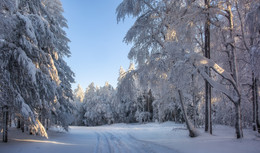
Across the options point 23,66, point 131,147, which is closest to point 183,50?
point 131,147

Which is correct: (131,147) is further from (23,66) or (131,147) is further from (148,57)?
(23,66)

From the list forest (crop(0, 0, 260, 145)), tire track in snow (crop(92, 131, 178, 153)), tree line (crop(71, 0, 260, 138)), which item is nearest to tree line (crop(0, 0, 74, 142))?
forest (crop(0, 0, 260, 145))

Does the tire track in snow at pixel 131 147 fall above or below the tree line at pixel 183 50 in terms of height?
below

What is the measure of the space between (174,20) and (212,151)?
6.77 meters

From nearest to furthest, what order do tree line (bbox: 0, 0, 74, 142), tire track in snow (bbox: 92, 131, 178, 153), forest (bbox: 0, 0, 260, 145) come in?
1. tree line (bbox: 0, 0, 74, 142)
2. forest (bbox: 0, 0, 260, 145)
3. tire track in snow (bbox: 92, 131, 178, 153)

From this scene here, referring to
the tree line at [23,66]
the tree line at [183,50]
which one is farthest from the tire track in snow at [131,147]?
the tree line at [23,66]

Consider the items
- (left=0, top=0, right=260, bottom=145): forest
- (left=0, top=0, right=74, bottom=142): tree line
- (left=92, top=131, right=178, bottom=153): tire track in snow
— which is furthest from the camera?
(left=92, top=131, right=178, bottom=153): tire track in snow

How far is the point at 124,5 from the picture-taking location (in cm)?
1121

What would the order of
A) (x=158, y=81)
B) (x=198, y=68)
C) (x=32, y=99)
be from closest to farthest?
(x=32, y=99)
(x=198, y=68)
(x=158, y=81)

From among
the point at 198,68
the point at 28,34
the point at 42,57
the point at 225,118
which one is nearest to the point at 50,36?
the point at 42,57

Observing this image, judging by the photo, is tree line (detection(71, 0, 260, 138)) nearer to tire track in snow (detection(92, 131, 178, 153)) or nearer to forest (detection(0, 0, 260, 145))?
forest (detection(0, 0, 260, 145))

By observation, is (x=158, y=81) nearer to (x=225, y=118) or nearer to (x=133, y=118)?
(x=225, y=118)

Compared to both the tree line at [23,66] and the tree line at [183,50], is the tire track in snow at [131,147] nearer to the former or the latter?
the tree line at [183,50]

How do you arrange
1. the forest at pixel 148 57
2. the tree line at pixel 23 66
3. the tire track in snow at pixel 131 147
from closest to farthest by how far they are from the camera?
the tree line at pixel 23 66
the forest at pixel 148 57
the tire track in snow at pixel 131 147
